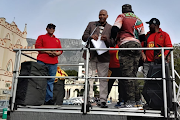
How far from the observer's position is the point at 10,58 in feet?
97.7

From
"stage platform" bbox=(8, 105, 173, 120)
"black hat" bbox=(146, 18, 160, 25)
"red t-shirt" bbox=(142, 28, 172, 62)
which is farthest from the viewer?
"black hat" bbox=(146, 18, 160, 25)

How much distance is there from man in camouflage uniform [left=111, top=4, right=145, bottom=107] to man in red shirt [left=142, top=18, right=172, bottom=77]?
568mm

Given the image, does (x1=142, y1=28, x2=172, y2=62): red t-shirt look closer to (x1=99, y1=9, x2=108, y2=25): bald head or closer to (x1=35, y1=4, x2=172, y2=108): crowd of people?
(x1=35, y1=4, x2=172, y2=108): crowd of people

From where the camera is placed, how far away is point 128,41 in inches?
139

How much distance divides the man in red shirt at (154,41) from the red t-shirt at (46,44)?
86.2 inches

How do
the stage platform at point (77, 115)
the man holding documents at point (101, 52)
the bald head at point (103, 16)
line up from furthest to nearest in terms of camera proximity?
the bald head at point (103, 16)
the man holding documents at point (101, 52)
the stage platform at point (77, 115)

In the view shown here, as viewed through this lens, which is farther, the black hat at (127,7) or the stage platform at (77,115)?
the black hat at (127,7)

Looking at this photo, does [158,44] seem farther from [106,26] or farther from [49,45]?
[49,45]

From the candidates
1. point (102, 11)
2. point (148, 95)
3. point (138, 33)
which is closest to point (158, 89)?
point (148, 95)

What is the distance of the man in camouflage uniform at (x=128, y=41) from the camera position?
3299mm

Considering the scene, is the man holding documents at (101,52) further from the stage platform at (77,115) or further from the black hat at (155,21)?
the black hat at (155,21)

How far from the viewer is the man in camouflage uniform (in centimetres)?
330

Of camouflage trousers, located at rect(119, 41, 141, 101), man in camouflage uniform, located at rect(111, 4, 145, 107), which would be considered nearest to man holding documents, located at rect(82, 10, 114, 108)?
man in camouflage uniform, located at rect(111, 4, 145, 107)

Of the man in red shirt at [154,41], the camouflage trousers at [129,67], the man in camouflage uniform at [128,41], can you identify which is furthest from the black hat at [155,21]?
the camouflage trousers at [129,67]
